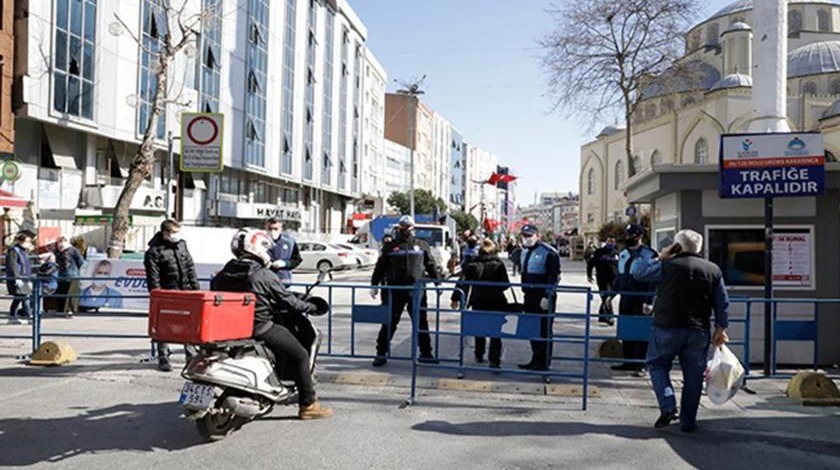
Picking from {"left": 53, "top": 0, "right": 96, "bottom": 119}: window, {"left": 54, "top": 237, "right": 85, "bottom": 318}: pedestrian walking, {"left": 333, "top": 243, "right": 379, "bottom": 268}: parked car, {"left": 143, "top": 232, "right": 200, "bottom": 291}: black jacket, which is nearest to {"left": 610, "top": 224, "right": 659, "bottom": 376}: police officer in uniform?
{"left": 143, "top": 232, "right": 200, "bottom": 291}: black jacket

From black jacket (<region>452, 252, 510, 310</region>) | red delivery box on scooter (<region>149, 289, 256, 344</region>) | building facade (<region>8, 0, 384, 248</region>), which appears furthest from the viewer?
building facade (<region>8, 0, 384, 248</region>)

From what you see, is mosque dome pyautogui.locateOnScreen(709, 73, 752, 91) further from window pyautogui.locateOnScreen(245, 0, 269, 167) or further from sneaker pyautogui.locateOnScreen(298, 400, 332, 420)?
sneaker pyautogui.locateOnScreen(298, 400, 332, 420)

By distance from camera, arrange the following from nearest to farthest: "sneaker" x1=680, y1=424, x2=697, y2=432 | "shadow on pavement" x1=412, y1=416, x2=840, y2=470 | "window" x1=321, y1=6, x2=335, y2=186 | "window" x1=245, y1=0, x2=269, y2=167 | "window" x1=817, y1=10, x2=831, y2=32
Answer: "shadow on pavement" x1=412, y1=416, x2=840, y2=470
"sneaker" x1=680, y1=424, x2=697, y2=432
"window" x1=245, y1=0, x2=269, y2=167
"window" x1=321, y1=6, x2=335, y2=186
"window" x1=817, y1=10, x2=831, y2=32

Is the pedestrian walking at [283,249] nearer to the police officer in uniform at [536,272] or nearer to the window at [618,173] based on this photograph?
the police officer in uniform at [536,272]

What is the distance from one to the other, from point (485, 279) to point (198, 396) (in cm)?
420

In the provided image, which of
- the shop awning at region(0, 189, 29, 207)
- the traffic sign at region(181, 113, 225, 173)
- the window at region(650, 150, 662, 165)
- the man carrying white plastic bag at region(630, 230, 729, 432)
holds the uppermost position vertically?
the window at region(650, 150, 662, 165)

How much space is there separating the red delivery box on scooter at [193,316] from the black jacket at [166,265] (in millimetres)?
2762

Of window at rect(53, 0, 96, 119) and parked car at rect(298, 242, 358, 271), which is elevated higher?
window at rect(53, 0, 96, 119)

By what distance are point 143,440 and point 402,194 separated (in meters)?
67.9

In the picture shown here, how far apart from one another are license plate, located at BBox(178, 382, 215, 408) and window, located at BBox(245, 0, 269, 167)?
3503 cm

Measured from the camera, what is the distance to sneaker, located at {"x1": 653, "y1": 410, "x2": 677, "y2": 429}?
5748 mm

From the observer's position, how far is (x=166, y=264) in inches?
303

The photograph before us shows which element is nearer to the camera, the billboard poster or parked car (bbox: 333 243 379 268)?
the billboard poster

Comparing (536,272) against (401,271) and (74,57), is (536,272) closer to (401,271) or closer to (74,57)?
(401,271)
